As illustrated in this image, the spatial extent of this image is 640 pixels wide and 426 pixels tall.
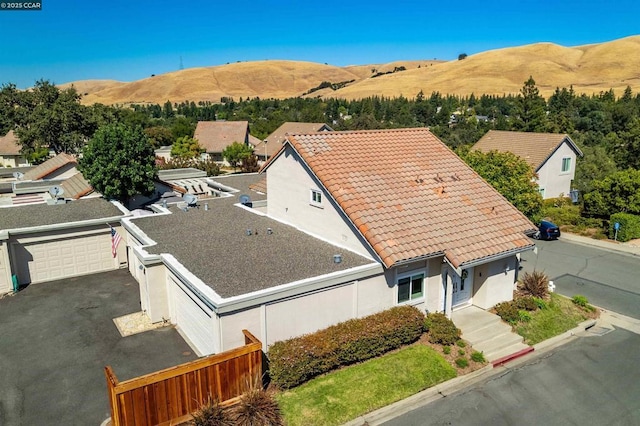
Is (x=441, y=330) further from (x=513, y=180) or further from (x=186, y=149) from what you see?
(x=186, y=149)

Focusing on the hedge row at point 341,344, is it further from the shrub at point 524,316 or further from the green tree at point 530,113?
the green tree at point 530,113

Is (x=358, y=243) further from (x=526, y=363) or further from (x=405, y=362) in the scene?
(x=526, y=363)

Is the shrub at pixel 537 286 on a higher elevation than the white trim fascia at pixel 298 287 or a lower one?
lower

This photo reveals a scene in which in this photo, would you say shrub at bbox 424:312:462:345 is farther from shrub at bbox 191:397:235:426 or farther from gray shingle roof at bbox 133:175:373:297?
shrub at bbox 191:397:235:426

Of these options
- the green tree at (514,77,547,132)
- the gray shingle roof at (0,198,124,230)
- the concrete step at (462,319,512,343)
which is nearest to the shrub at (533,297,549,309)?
the concrete step at (462,319,512,343)

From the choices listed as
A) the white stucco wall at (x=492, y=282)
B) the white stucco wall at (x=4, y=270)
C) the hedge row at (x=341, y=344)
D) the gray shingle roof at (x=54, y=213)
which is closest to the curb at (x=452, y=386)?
the hedge row at (x=341, y=344)

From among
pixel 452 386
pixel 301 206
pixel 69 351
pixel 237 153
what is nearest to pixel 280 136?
pixel 237 153
